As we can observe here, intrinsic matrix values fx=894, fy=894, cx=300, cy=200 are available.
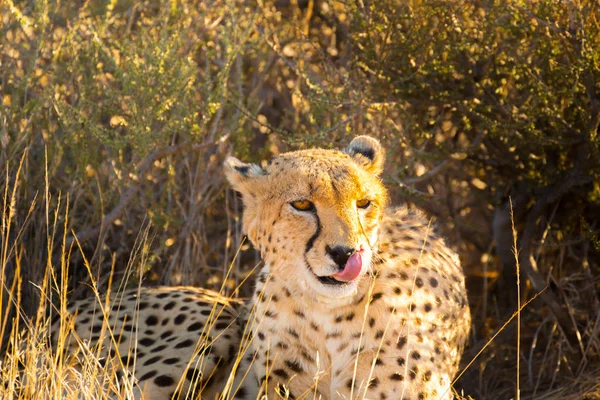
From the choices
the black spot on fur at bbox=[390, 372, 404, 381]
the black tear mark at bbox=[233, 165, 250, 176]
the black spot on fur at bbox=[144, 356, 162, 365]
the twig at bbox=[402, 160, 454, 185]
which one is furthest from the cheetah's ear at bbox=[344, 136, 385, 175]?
the black spot on fur at bbox=[144, 356, 162, 365]

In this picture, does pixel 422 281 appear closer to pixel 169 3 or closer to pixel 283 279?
pixel 283 279

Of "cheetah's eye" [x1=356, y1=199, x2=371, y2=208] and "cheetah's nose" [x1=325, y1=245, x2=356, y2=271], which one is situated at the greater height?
"cheetah's eye" [x1=356, y1=199, x2=371, y2=208]

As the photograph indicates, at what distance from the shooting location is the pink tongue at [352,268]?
2.20 meters

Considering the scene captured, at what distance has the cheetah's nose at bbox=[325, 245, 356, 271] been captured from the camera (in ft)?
7.20

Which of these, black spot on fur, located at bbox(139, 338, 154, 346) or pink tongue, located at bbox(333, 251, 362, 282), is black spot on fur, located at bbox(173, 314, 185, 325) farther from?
pink tongue, located at bbox(333, 251, 362, 282)

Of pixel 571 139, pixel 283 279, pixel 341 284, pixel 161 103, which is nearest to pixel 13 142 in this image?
A: pixel 161 103

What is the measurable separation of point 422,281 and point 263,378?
0.53 m

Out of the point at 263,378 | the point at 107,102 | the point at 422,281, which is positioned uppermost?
the point at 107,102

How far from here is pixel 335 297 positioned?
2273mm

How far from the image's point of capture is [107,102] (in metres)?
3.31

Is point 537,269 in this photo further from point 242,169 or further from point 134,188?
point 134,188

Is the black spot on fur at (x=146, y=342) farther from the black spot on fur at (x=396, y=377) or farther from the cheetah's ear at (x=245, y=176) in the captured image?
the black spot on fur at (x=396, y=377)

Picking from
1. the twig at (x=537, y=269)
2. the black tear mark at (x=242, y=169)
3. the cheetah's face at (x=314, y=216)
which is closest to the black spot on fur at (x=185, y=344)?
the cheetah's face at (x=314, y=216)

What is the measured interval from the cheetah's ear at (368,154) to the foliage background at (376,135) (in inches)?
15.4
